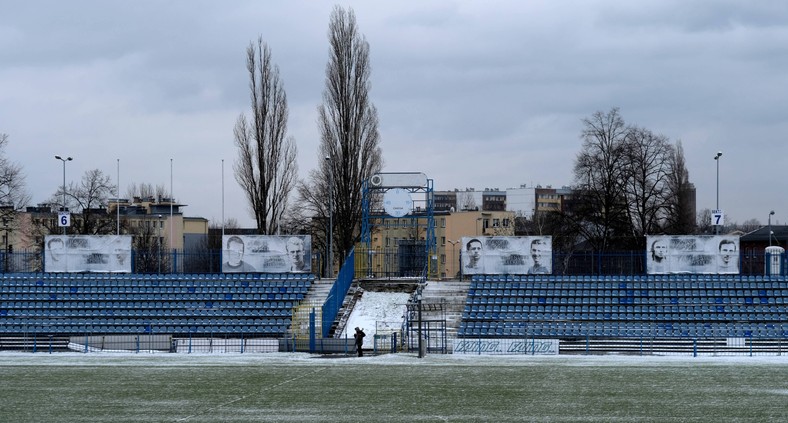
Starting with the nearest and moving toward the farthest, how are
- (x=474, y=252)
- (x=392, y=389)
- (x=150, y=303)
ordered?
(x=392, y=389) < (x=150, y=303) < (x=474, y=252)

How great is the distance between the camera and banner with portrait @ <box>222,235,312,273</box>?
57.0 metres

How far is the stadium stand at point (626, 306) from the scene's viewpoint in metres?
48.5

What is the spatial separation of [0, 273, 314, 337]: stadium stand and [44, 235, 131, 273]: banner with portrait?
0.64 m

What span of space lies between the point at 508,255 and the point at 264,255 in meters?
13.3

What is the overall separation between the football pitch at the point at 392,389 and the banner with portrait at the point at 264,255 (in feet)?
45.4

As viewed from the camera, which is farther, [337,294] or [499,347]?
[337,294]

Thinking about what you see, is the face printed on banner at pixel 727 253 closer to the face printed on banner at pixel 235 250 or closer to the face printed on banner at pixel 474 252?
the face printed on banner at pixel 474 252

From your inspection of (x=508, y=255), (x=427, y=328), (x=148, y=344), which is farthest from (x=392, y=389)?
(x=508, y=255)

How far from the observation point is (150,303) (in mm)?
53531

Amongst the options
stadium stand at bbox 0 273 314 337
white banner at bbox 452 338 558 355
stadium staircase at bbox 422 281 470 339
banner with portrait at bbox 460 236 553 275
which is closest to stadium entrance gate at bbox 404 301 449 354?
stadium staircase at bbox 422 281 470 339

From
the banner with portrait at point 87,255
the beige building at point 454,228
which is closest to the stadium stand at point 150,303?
the banner with portrait at point 87,255

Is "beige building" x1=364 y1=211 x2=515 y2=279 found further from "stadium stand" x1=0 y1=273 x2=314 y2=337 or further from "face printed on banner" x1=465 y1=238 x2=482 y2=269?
"stadium stand" x1=0 y1=273 x2=314 y2=337

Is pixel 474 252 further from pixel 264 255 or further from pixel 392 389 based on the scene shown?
pixel 392 389

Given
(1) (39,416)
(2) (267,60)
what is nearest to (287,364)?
(1) (39,416)
